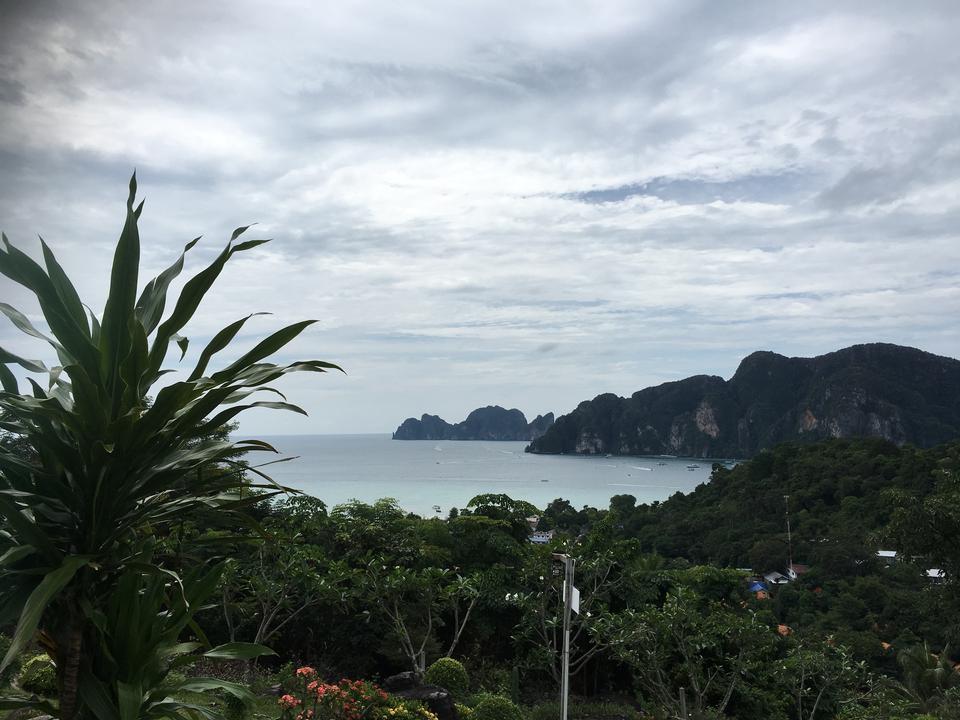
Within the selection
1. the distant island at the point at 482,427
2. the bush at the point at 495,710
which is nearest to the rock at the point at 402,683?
the bush at the point at 495,710

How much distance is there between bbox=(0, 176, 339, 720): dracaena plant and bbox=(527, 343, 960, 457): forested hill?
62200mm

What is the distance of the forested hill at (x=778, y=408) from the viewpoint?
6228cm

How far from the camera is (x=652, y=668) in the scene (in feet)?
23.0

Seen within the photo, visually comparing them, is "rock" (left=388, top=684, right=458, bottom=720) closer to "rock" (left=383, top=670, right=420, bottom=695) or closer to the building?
"rock" (left=383, top=670, right=420, bottom=695)

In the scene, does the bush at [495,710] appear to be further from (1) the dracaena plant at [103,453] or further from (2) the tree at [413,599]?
(1) the dracaena plant at [103,453]

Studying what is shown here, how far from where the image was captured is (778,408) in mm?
75188

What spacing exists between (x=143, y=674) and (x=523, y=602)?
263 inches

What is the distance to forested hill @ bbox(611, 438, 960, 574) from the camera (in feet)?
78.9

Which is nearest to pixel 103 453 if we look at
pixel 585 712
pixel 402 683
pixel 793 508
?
pixel 402 683

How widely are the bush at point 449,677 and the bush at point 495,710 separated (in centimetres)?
112

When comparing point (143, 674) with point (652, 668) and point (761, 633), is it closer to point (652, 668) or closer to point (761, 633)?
point (652, 668)

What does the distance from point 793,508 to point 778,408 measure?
48755mm

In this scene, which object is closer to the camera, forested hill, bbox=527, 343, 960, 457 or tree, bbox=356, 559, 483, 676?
tree, bbox=356, 559, 483, 676

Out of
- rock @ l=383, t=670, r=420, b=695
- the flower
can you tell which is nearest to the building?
rock @ l=383, t=670, r=420, b=695
